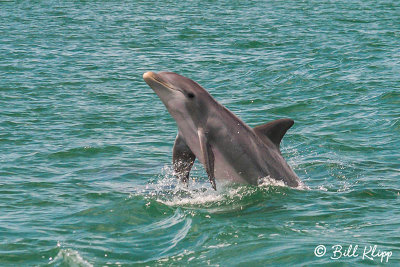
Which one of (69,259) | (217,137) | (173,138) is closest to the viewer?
(69,259)

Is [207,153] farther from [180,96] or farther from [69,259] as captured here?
[69,259]

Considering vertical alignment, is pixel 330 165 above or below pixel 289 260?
below

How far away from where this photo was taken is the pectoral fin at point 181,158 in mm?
13648

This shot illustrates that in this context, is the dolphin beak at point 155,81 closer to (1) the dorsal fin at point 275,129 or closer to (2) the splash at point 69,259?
(1) the dorsal fin at point 275,129

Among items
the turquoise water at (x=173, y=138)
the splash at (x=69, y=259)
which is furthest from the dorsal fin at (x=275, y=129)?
the splash at (x=69, y=259)

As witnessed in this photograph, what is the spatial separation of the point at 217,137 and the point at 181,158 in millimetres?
829

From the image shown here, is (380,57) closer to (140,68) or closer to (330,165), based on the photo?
(140,68)

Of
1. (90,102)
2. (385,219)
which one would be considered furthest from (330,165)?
(90,102)

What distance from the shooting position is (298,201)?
12.9m

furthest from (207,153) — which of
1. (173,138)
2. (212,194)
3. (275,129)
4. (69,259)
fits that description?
(173,138)

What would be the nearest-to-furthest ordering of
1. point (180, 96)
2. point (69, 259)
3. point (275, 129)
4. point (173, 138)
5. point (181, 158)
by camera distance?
1. point (69, 259)
2. point (180, 96)
3. point (275, 129)
4. point (181, 158)
5. point (173, 138)

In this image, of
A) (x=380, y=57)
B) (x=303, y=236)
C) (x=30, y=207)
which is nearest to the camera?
(x=303, y=236)

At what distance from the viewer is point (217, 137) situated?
1345cm

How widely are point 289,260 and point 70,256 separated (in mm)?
2930
